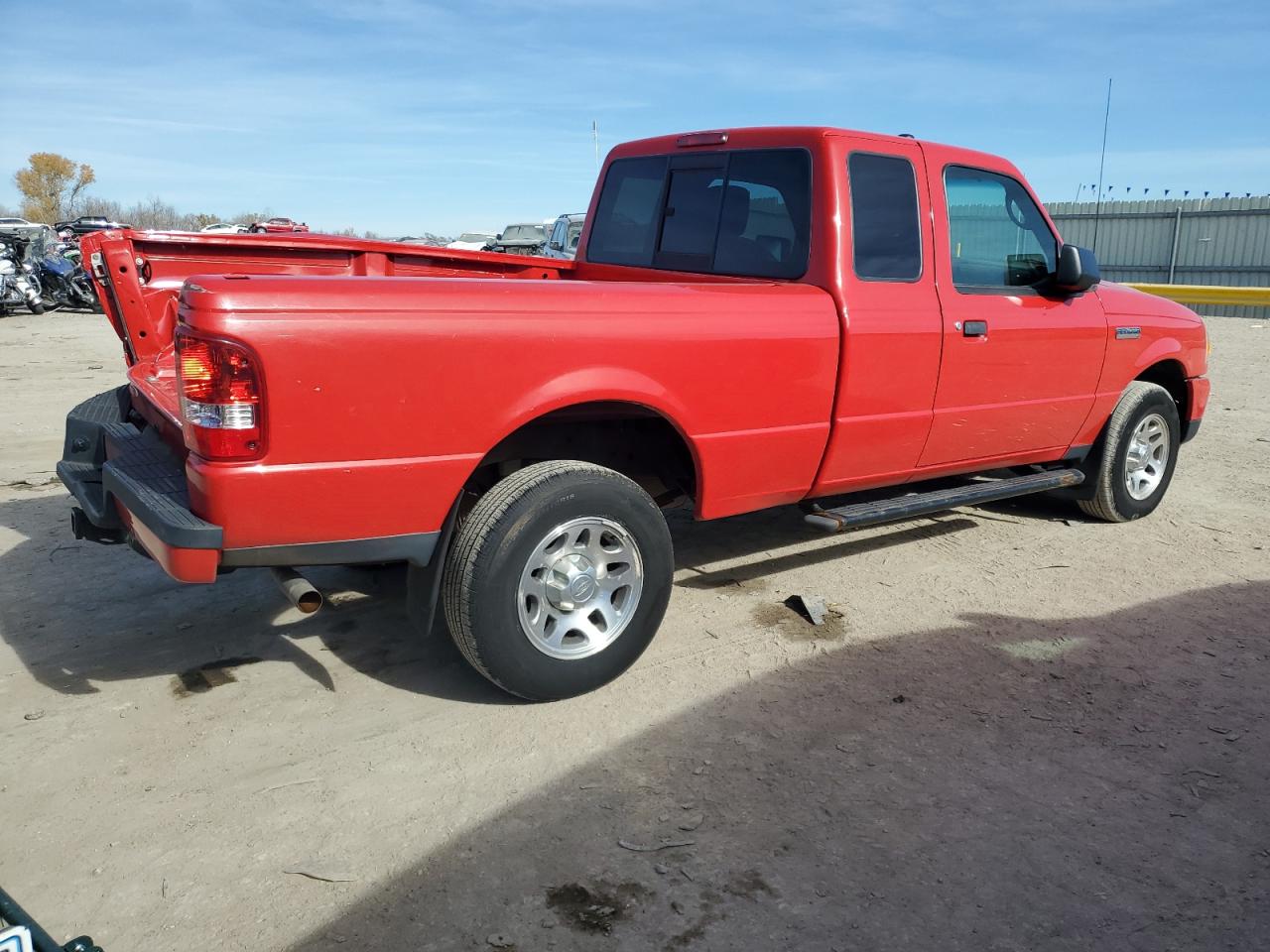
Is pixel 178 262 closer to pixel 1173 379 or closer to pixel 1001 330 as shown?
pixel 1001 330

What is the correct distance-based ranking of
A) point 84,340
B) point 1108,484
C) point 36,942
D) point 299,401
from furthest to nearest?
1. point 84,340
2. point 1108,484
3. point 299,401
4. point 36,942

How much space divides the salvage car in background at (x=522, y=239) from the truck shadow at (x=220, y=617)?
73.5 ft

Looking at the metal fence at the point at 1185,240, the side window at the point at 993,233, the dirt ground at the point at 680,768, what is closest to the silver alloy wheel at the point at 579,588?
the dirt ground at the point at 680,768

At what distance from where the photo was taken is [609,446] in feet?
14.0

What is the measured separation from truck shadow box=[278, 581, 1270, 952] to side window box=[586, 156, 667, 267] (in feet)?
7.64

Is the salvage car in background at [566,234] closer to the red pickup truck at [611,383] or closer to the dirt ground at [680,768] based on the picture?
the red pickup truck at [611,383]

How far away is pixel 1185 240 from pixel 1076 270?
2385cm

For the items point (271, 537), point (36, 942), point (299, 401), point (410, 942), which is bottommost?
point (410, 942)

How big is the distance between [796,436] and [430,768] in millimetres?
1931

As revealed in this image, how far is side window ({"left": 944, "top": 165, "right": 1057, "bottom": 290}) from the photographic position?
4809mm

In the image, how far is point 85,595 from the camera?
15.3ft

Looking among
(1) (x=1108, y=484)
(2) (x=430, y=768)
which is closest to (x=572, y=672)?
(2) (x=430, y=768)

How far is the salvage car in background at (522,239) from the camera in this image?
2756 cm

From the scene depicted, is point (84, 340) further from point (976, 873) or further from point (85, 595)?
point (976, 873)
